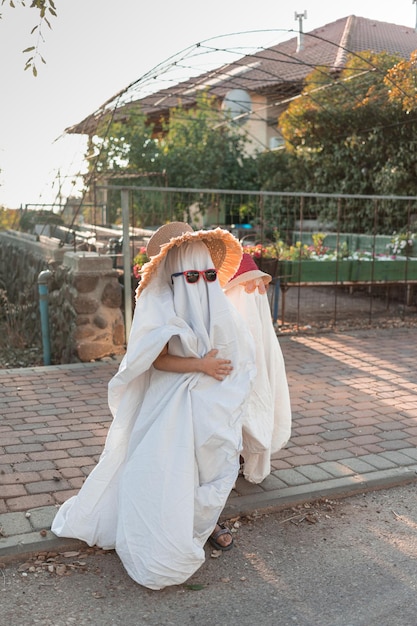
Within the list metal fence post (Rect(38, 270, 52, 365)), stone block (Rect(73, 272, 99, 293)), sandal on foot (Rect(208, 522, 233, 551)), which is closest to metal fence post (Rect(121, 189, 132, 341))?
stone block (Rect(73, 272, 99, 293))

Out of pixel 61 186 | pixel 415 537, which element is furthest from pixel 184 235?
pixel 61 186

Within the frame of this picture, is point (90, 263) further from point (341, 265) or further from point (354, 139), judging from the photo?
A: point (354, 139)

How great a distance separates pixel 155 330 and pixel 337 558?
58.0 inches

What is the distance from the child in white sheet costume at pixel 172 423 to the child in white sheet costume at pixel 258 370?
0.44 m

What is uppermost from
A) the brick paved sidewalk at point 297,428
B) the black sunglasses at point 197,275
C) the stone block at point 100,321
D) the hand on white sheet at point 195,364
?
the black sunglasses at point 197,275

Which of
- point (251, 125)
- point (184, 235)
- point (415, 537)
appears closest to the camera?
point (184, 235)

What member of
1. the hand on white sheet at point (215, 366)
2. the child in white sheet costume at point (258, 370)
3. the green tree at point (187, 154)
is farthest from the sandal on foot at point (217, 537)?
the green tree at point (187, 154)

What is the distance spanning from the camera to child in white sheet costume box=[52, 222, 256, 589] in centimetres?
326

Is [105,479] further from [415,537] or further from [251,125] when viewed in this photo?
[251,125]

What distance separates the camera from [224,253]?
378 cm

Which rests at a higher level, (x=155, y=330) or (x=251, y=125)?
(x=251, y=125)

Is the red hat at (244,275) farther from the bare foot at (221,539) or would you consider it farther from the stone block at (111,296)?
the stone block at (111,296)

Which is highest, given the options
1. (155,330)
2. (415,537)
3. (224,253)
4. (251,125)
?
(251,125)

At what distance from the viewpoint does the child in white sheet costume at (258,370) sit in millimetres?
4016
